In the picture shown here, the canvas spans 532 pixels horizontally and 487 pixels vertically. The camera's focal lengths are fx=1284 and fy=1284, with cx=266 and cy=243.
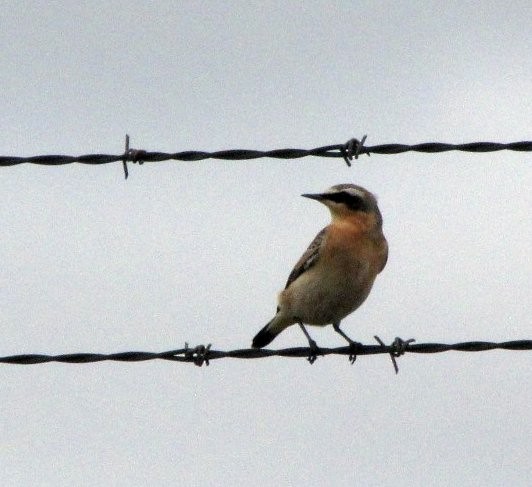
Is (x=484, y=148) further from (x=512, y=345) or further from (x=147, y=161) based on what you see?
(x=147, y=161)

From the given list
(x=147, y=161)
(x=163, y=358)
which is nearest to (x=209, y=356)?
(x=163, y=358)

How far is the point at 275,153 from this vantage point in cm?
895

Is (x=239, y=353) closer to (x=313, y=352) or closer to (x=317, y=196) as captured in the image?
(x=313, y=352)

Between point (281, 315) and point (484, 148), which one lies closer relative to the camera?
point (484, 148)

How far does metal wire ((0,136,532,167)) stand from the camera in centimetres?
884

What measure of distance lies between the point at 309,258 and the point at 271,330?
3.97ft

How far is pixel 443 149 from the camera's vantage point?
902 cm

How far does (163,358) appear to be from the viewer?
29.1ft

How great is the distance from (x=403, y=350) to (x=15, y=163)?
318 centimetres

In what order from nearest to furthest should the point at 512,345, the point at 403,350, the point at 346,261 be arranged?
the point at 512,345
the point at 403,350
the point at 346,261

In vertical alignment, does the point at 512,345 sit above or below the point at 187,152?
below

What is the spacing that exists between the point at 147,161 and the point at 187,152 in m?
0.29

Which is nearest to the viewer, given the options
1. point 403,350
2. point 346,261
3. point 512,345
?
point 512,345

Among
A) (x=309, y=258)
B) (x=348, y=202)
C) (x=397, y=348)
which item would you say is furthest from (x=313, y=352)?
(x=348, y=202)
